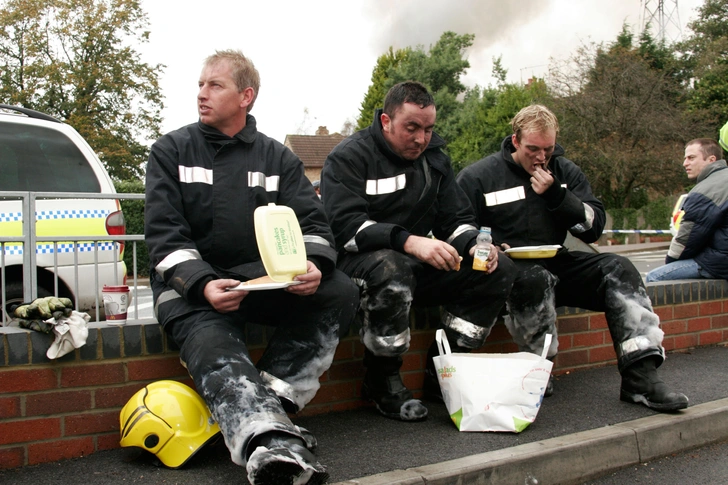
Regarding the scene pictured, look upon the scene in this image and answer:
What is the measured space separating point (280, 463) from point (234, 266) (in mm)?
1144

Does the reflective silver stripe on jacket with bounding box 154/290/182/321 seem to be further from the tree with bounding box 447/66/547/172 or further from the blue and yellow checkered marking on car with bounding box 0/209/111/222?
the tree with bounding box 447/66/547/172

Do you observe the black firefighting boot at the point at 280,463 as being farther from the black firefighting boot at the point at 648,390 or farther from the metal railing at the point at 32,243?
the metal railing at the point at 32,243

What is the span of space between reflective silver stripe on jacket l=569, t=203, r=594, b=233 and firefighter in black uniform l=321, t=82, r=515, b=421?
743 millimetres

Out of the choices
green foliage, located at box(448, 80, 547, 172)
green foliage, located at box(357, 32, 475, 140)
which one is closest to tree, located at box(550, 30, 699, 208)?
green foliage, located at box(448, 80, 547, 172)

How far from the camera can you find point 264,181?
10.8ft

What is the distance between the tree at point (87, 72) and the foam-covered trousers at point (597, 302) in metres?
27.8

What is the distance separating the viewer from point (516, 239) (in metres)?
4.16

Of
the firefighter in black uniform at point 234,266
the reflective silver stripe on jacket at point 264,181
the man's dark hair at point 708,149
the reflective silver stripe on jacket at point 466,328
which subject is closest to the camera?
the firefighter in black uniform at point 234,266

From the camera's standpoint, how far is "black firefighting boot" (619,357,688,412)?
3.52 metres

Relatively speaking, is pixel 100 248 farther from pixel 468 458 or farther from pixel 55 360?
pixel 468 458

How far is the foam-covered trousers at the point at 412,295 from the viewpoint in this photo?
3338 millimetres

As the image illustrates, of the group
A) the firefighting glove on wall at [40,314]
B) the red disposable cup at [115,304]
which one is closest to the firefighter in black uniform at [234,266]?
the red disposable cup at [115,304]

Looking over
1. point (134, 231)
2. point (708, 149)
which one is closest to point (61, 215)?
point (134, 231)

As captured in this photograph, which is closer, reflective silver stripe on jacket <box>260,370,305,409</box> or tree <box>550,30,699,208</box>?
reflective silver stripe on jacket <box>260,370,305,409</box>
